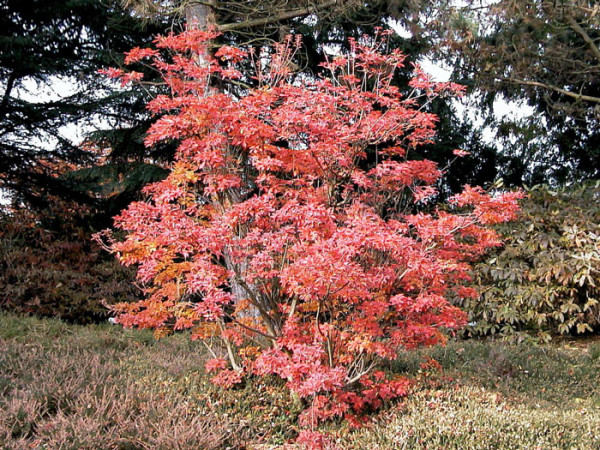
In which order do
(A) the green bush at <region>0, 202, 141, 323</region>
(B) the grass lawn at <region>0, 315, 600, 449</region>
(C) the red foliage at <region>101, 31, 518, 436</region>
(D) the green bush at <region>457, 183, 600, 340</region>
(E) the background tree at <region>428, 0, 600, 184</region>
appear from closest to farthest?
(B) the grass lawn at <region>0, 315, 600, 449</region>
(C) the red foliage at <region>101, 31, 518, 436</region>
(D) the green bush at <region>457, 183, 600, 340</region>
(A) the green bush at <region>0, 202, 141, 323</region>
(E) the background tree at <region>428, 0, 600, 184</region>

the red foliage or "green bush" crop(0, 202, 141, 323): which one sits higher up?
the red foliage

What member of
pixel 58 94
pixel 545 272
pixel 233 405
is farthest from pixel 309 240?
pixel 58 94

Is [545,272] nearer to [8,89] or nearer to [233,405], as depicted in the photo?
[233,405]

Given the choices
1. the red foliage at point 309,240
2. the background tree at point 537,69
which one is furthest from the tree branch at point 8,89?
the background tree at point 537,69

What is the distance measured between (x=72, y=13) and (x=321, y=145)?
9013 millimetres

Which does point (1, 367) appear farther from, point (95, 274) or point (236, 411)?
point (95, 274)

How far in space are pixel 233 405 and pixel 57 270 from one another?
5494 mm

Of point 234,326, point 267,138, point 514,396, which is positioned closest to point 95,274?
point 234,326

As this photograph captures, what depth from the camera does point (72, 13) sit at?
430 inches

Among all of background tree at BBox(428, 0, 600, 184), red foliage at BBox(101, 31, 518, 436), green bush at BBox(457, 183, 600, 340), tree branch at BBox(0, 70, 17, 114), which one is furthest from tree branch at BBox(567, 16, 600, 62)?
tree branch at BBox(0, 70, 17, 114)

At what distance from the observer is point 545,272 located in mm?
7684

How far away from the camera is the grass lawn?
12.5 feet

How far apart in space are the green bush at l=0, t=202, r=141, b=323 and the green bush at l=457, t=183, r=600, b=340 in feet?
19.3

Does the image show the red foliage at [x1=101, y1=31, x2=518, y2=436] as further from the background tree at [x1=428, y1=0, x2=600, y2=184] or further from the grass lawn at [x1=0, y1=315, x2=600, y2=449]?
the background tree at [x1=428, y1=0, x2=600, y2=184]
